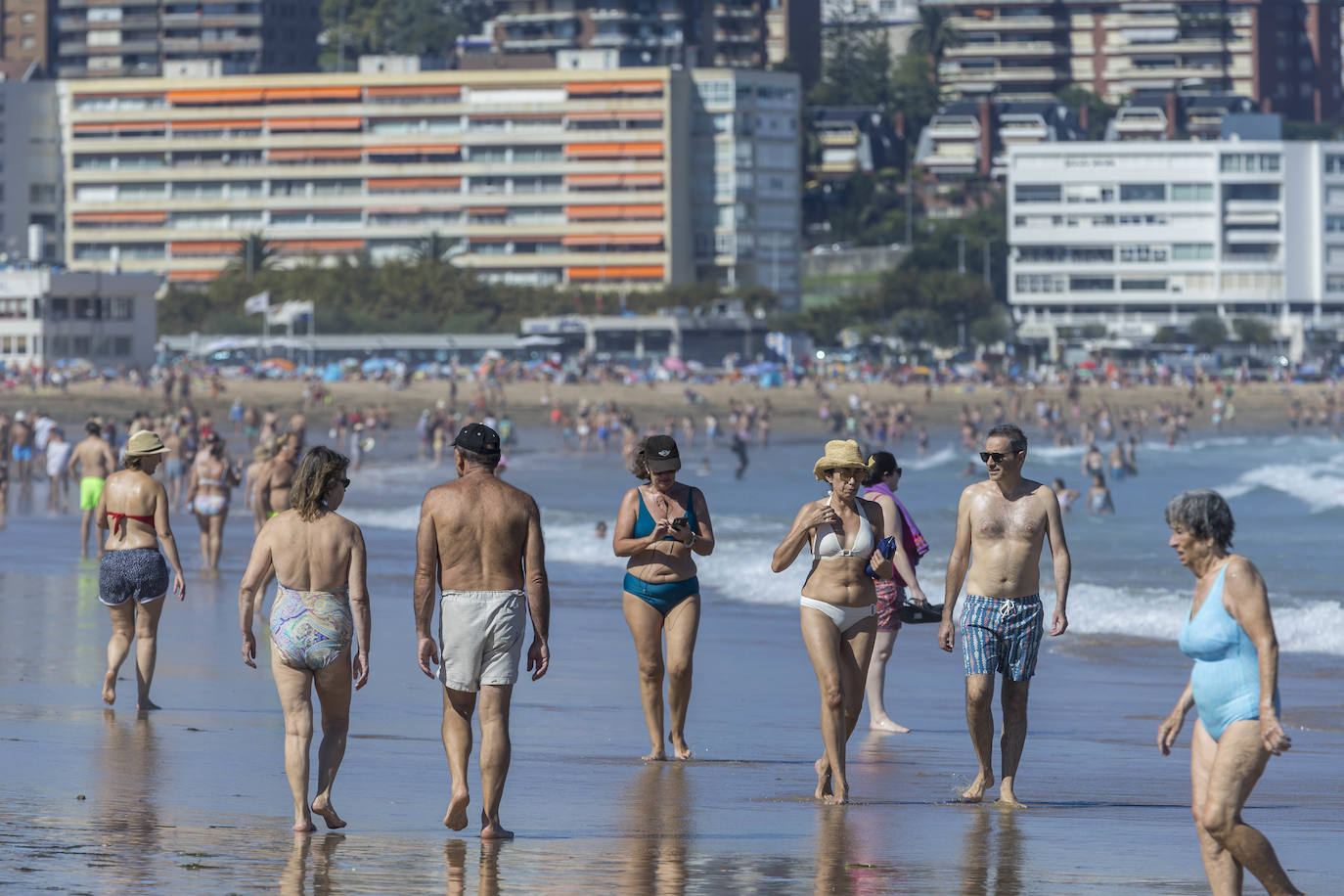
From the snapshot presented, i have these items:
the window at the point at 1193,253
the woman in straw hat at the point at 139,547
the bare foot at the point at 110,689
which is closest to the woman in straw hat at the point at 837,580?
the woman in straw hat at the point at 139,547

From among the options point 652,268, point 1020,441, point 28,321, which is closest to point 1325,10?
point 652,268

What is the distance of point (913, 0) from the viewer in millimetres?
190250

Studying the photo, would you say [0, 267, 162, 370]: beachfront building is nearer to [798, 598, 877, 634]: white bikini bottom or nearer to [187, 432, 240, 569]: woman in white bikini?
[187, 432, 240, 569]: woman in white bikini

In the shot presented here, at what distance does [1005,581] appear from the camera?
7.91m

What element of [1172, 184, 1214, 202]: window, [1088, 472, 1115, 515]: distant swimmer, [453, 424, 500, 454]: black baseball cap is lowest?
[1088, 472, 1115, 515]: distant swimmer

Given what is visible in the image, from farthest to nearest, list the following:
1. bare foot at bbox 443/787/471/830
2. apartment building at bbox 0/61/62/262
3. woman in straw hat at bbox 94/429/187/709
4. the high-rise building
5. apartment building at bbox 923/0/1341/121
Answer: apartment building at bbox 923/0/1341/121 < the high-rise building < apartment building at bbox 0/61/62/262 < woman in straw hat at bbox 94/429/187/709 < bare foot at bbox 443/787/471/830

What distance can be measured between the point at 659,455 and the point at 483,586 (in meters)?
1.59

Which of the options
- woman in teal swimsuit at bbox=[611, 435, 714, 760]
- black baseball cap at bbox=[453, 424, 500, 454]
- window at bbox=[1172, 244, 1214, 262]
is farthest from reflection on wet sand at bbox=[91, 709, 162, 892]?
window at bbox=[1172, 244, 1214, 262]

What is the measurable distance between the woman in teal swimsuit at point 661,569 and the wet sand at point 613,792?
328 millimetres

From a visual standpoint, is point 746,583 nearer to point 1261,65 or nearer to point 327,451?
point 327,451

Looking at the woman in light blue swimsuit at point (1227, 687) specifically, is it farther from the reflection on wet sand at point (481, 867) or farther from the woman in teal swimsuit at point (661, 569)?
the woman in teal swimsuit at point (661, 569)

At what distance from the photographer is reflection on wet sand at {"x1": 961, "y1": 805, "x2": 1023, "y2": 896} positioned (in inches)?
249

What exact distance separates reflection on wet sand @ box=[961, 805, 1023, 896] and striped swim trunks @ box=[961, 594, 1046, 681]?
1.81 feet

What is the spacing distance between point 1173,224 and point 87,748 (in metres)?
116
